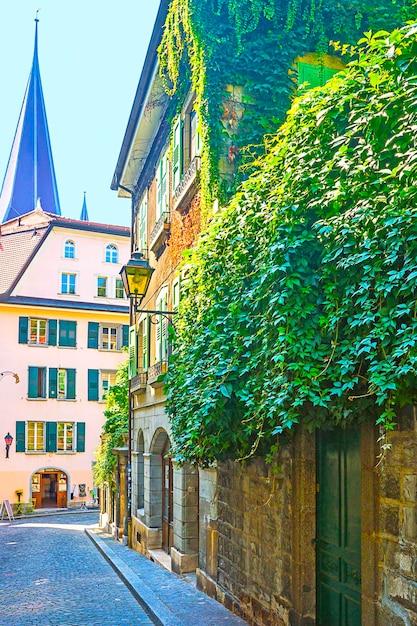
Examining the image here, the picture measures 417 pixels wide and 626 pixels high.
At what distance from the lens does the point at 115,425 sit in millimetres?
24266

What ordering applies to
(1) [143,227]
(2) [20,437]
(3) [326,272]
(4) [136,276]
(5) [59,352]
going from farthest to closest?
(5) [59,352] < (2) [20,437] < (1) [143,227] < (4) [136,276] < (3) [326,272]

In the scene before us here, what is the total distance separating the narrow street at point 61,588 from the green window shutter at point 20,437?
15.2 metres

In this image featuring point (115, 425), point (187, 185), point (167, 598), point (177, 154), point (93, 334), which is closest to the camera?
point (167, 598)

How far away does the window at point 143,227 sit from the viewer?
1970 centimetres

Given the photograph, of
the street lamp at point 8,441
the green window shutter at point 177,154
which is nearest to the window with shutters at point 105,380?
the street lamp at point 8,441

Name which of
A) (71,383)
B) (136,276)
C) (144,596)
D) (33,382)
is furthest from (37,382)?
(144,596)

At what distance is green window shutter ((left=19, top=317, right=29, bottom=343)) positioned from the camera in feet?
126

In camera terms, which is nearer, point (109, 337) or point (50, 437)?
point (50, 437)

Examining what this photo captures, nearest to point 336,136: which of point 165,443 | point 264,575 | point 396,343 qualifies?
point 396,343

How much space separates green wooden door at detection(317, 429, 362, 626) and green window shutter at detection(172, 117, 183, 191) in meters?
8.57

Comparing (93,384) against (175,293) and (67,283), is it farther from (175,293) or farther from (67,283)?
(175,293)

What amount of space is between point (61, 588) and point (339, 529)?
24.0 feet

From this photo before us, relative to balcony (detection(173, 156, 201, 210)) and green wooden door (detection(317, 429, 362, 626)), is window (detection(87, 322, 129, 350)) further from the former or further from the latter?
green wooden door (detection(317, 429, 362, 626))

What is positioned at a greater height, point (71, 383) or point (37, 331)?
point (37, 331)
